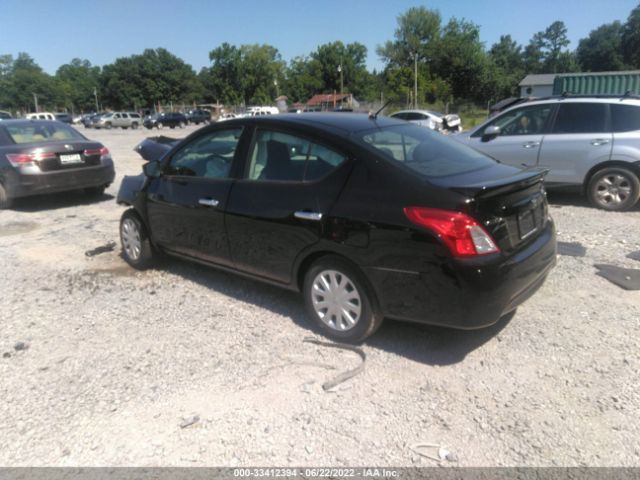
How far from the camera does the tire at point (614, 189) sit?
7484 millimetres

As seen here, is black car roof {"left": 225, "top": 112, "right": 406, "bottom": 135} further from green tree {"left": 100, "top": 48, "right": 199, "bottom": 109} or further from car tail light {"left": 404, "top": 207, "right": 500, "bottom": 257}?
green tree {"left": 100, "top": 48, "right": 199, "bottom": 109}

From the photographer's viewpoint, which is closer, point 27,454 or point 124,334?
point 27,454

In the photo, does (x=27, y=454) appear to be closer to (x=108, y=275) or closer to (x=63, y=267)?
(x=108, y=275)

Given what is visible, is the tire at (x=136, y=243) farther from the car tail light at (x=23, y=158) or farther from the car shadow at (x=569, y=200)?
the car shadow at (x=569, y=200)

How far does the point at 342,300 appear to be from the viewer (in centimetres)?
369

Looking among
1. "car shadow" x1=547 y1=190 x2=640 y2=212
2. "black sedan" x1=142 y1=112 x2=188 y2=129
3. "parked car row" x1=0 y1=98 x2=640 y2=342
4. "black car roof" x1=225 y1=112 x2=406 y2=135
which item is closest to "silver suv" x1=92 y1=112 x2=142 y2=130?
"black sedan" x1=142 y1=112 x2=188 y2=129

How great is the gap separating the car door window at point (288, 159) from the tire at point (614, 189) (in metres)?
5.74

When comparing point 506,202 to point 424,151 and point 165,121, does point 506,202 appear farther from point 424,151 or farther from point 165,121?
point 165,121

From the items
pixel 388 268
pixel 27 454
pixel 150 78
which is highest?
pixel 150 78

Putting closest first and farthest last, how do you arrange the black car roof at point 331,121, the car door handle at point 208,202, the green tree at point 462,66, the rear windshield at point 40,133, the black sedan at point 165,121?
the black car roof at point 331,121 < the car door handle at point 208,202 < the rear windshield at point 40,133 < the black sedan at point 165,121 < the green tree at point 462,66

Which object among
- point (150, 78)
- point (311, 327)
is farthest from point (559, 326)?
point (150, 78)

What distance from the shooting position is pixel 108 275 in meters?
5.48

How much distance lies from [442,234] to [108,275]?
388 cm

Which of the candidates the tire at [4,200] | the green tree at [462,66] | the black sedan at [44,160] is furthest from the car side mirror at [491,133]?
the green tree at [462,66]
